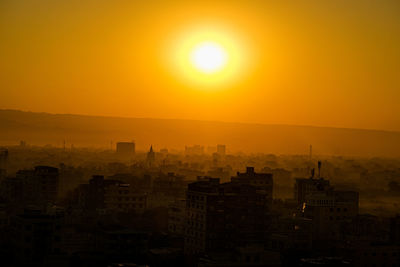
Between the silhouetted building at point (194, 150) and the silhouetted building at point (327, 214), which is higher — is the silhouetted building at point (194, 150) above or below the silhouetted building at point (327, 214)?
above

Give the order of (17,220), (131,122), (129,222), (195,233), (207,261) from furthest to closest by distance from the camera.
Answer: (131,122)
(129,222)
(195,233)
(17,220)
(207,261)

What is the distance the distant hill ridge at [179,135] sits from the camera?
6066cm

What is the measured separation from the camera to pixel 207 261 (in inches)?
523

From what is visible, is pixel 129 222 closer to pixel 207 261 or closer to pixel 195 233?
pixel 195 233

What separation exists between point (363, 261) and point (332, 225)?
4.47m

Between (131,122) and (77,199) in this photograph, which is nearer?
(77,199)

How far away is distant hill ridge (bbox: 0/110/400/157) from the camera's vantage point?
60656 millimetres

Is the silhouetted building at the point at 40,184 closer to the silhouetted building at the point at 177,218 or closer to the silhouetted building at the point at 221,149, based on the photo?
the silhouetted building at the point at 177,218

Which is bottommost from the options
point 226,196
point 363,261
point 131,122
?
point 363,261

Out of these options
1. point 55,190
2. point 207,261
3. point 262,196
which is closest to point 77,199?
point 55,190

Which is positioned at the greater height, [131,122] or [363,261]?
[131,122]

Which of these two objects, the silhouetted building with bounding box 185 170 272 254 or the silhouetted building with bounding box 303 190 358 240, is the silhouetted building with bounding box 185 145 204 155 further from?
the silhouetted building with bounding box 185 170 272 254

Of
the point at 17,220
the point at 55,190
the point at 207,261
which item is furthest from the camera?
the point at 55,190

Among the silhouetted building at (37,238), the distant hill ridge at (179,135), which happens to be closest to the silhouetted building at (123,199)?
the silhouetted building at (37,238)
